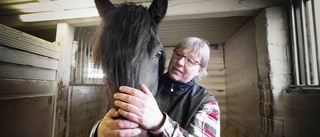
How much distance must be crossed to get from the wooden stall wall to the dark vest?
1.61 meters

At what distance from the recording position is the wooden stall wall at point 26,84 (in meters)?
1.65

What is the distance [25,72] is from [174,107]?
181 cm

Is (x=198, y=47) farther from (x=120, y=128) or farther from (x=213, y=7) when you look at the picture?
(x=213, y=7)

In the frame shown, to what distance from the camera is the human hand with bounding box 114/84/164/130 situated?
61 cm

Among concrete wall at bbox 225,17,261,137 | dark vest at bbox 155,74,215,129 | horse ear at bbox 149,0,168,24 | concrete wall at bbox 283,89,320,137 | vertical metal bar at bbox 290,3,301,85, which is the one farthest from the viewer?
concrete wall at bbox 225,17,261,137

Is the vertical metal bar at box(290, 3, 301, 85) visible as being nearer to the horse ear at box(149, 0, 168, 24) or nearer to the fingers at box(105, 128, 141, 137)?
the horse ear at box(149, 0, 168, 24)

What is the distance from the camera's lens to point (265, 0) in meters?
1.96

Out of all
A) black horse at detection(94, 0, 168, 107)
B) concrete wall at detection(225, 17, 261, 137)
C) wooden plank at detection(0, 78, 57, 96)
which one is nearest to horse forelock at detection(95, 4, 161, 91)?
black horse at detection(94, 0, 168, 107)

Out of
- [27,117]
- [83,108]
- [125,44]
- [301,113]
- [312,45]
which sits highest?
[312,45]

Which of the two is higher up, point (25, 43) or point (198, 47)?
point (25, 43)

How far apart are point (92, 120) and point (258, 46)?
10.8 ft

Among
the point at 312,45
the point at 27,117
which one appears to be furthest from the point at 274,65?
the point at 27,117

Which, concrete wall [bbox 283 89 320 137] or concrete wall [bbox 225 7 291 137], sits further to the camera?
concrete wall [bbox 225 7 291 137]

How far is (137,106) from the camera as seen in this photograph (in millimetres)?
614
